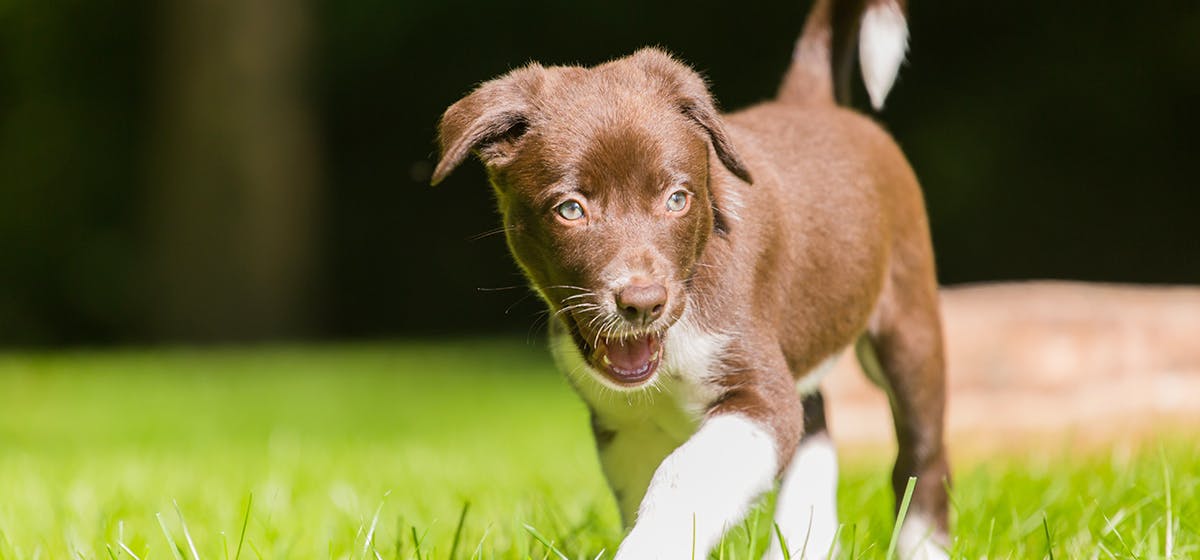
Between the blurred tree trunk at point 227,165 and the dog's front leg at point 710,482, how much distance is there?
1191 cm

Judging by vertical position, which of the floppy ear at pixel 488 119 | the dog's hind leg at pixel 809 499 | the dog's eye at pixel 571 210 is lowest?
the dog's hind leg at pixel 809 499

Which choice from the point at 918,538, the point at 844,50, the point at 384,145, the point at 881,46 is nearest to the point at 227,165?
the point at 384,145

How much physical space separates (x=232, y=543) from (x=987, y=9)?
35.9 feet

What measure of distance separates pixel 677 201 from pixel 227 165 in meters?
12.0

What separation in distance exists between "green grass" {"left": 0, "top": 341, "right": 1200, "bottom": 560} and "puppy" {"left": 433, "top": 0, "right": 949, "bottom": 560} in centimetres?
21

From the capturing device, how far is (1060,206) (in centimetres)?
1373

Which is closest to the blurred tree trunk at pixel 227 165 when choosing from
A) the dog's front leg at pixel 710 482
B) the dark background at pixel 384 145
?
the dark background at pixel 384 145

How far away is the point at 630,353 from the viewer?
3348 millimetres

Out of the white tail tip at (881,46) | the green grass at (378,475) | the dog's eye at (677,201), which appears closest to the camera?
the dog's eye at (677,201)

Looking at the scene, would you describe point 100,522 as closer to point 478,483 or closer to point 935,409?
point 478,483

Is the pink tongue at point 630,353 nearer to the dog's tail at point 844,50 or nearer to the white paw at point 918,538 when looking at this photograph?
the white paw at point 918,538

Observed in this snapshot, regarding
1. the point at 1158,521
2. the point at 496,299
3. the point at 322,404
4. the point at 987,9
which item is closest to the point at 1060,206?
the point at 987,9

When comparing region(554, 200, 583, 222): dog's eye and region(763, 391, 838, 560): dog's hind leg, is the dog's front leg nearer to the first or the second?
region(554, 200, 583, 222): dog's eye

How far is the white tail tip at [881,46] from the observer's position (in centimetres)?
478
